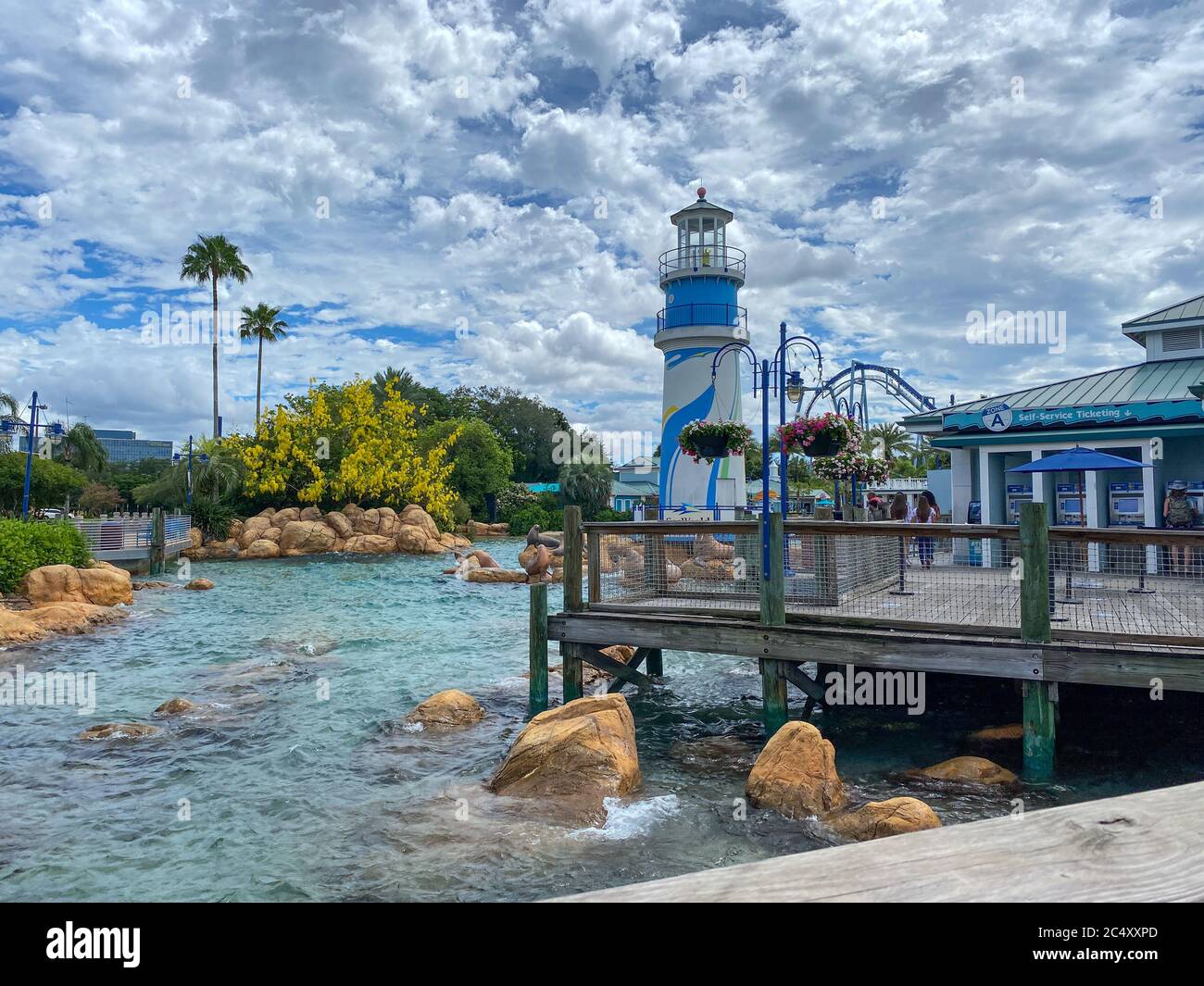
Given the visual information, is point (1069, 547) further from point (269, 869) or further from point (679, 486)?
point (679, 486)

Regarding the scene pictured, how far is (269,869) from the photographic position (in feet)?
24.3

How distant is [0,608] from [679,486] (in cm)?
2248

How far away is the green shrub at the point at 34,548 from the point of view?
2192cm

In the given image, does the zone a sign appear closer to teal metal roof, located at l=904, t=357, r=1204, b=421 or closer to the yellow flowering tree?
teal metal roof, located at l=904, t=357, r=1204, b=421

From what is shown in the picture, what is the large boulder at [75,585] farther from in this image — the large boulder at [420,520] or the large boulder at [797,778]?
the large boulder at [797,778]

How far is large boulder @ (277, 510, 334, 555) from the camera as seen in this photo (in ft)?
133

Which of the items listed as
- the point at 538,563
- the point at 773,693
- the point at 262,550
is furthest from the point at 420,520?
the point at 773,693

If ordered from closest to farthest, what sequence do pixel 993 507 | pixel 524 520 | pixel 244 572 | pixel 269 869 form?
1. pixel 269 869
2. pixel 993 507
3. pixel 244 572
4. pixel 524 520

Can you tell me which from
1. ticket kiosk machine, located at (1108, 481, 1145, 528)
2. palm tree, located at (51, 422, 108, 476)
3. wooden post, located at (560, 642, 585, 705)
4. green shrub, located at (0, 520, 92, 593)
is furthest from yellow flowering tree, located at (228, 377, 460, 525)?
ticket kiosk machine, located at (1108, 481, 1145, 528)

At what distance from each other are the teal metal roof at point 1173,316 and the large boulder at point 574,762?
16288mm

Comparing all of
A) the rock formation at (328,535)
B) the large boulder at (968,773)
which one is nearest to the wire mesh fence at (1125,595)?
the large boulder at (968,773)
